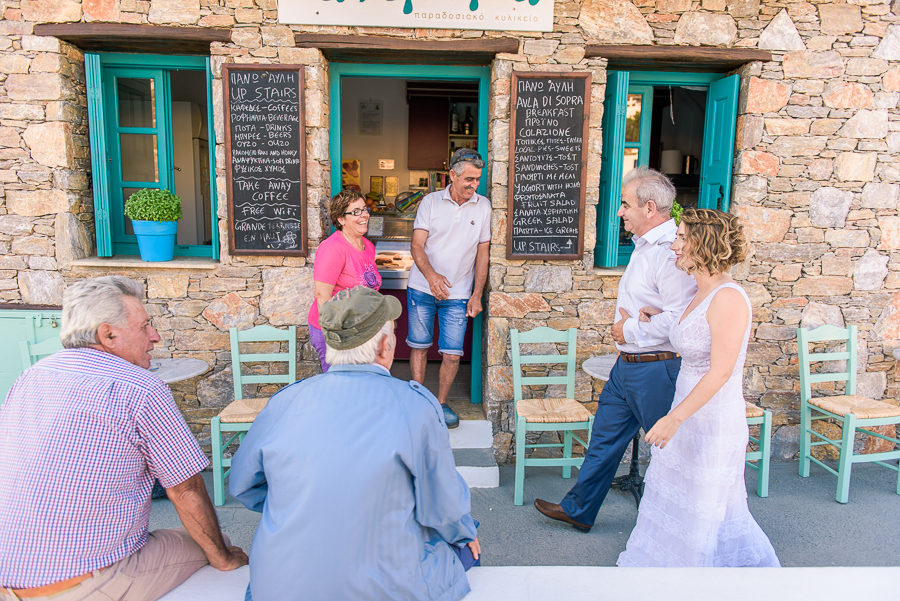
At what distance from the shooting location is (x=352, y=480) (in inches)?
57.4

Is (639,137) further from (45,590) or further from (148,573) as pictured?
(45,590)

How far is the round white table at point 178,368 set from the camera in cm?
346

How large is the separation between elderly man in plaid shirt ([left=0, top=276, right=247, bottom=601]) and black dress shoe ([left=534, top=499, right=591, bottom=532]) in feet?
6.71

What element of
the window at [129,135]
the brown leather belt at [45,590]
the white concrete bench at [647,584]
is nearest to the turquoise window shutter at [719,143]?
the white concrete bench at [647,584]

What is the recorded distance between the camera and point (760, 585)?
6.39 ft

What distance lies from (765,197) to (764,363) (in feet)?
3.87

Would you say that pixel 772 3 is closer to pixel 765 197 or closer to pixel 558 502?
pixel 765 197

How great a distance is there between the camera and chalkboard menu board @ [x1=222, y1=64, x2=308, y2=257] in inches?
151

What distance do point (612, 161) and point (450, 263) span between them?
4.47 feet

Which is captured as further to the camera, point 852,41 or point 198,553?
point 852,41

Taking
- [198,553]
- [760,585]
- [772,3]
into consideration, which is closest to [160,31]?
[198,553]

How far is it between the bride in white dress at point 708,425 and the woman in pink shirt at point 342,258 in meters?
1.86

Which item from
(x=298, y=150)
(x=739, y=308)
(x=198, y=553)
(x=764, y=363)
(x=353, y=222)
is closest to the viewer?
(x=198, y=553)

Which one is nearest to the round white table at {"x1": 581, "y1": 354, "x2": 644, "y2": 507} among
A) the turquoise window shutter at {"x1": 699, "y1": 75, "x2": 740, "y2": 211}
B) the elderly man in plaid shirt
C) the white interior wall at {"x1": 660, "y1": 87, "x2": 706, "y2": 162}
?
the turquoise window shutter at {"x1": 699, "y1": 75, "x2": 740, "y2": 211}
